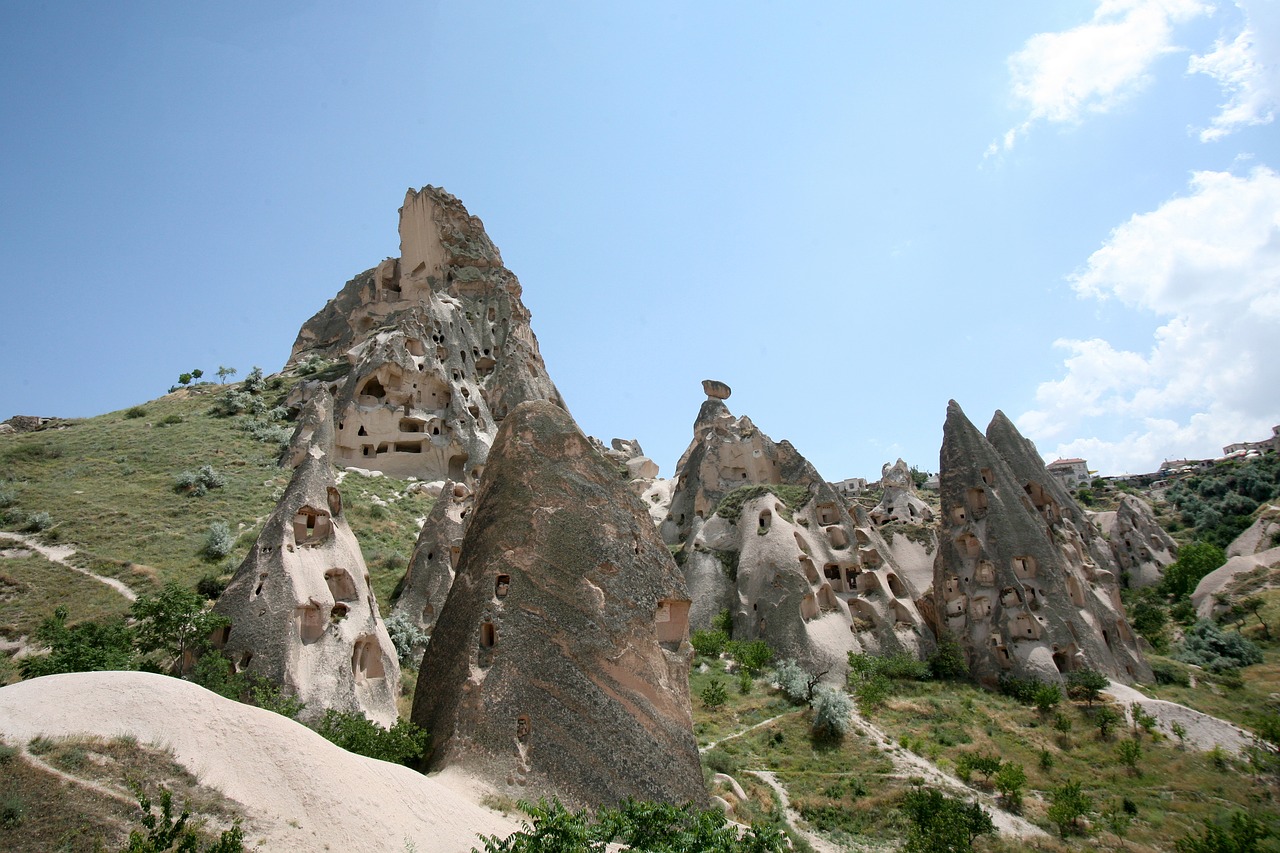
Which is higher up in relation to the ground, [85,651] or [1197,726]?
[85,651]

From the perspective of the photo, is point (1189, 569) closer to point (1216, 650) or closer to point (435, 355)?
point (1216, 650)

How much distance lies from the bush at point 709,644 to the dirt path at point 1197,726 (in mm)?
13045

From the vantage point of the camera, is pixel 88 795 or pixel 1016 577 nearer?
pixel 88 795

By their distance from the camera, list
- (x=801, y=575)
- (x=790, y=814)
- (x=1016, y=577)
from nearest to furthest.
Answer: (x=790, y=814)
(x=1016, y=577)
(x=801, y=575)

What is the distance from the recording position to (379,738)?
11094 mm

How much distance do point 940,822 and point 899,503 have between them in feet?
141

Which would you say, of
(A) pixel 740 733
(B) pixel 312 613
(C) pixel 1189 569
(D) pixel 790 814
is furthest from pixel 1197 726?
(C) pixel 1189 569

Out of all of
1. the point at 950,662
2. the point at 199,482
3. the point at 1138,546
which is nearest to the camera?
the point at 950,662

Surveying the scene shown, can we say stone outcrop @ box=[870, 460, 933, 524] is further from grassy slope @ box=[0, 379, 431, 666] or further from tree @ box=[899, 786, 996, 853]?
tree @ box=[899, 786, 996, 853]

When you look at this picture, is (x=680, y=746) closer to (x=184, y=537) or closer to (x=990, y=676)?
(x=990, y=676)

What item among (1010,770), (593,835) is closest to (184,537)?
(593,835)

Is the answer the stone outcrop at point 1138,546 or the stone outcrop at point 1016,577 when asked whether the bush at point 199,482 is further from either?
the stone outcrop at point 1138,546

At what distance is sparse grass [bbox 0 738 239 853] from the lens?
A: 647cm

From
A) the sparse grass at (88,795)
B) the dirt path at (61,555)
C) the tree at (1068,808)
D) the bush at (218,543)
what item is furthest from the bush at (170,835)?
the bush at (218,543)
